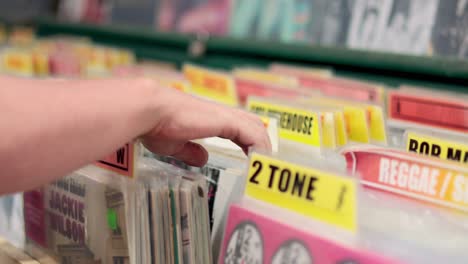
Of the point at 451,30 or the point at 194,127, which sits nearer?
the point at 194,127

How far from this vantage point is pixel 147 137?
28.6 inches

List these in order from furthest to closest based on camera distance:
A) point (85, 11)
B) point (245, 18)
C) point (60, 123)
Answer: point (85, 11)
point (245, 18)
point (60, 123)

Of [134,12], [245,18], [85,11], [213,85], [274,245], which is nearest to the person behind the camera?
[274,245]

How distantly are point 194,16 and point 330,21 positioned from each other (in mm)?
864

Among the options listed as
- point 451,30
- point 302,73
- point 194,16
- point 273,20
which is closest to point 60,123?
point 302,73

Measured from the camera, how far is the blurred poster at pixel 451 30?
1574 mm

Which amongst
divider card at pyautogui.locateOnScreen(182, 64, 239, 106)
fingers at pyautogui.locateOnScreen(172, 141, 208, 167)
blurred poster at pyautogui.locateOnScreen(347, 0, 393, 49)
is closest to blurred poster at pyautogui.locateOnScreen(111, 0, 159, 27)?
blurred poster at pyautogui.locateOnScreen(347, 0, 393, 49)

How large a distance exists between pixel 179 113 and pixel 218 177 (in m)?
0.21

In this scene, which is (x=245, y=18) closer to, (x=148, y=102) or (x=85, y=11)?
(x=85, y=11)

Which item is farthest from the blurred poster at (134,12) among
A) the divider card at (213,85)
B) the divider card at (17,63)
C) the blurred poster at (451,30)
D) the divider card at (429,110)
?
the divider card at (429,110)

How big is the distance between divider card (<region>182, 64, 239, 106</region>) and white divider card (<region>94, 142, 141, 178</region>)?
1.61 feet

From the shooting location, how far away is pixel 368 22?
1.82 meters

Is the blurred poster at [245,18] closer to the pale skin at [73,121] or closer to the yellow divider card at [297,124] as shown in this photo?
the yellow divider card at [297,124]

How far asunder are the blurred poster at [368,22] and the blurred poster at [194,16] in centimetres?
73
